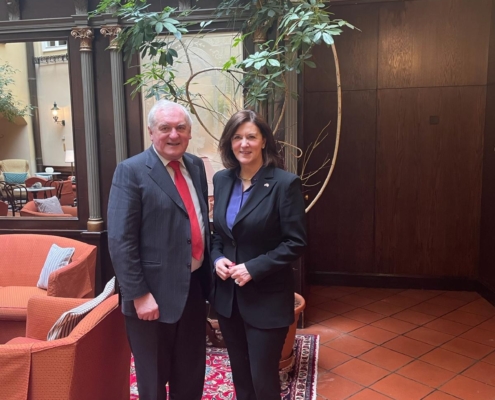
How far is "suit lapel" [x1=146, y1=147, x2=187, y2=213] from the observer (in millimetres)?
1814

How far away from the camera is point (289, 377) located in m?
2.78

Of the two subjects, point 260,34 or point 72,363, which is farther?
point 260,34

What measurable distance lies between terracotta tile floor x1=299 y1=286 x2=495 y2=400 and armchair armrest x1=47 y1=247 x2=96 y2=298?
68.0 inches

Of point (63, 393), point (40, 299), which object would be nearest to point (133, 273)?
point (63, 393)

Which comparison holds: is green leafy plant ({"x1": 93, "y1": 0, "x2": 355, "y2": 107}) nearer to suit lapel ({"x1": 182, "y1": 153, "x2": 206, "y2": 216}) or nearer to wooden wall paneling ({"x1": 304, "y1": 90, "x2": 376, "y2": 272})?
suit lapel ({"x1": 182, "y1": 153, "x2": 206, "y2": 216})

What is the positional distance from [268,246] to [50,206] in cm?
301

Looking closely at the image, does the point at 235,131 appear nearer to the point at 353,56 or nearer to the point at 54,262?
the point at 54,262

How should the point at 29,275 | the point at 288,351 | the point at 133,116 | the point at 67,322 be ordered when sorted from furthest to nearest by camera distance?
the point at 133,116, the point at 29,275, the point at 288,351, the point at 67,322

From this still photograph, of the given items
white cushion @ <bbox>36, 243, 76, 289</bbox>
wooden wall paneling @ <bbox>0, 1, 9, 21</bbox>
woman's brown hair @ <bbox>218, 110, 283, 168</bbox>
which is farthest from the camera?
wooden wall paneling @ <bbox>0, 1, 9, 21</bbox>

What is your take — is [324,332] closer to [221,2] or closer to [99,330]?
[99,330]

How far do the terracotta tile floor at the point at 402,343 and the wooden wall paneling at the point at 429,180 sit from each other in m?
0.38

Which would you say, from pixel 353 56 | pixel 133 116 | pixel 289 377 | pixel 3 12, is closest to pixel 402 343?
pixel 289 377

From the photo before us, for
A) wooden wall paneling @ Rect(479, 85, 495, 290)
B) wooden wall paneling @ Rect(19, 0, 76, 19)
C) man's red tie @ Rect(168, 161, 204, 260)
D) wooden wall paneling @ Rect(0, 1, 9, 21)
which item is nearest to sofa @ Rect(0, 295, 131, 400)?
man's red tie @ Rect(168, 161, 204, 260)

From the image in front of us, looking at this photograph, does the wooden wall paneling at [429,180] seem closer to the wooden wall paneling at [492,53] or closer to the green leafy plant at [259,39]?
the wooden wall paneling at [492,53]
